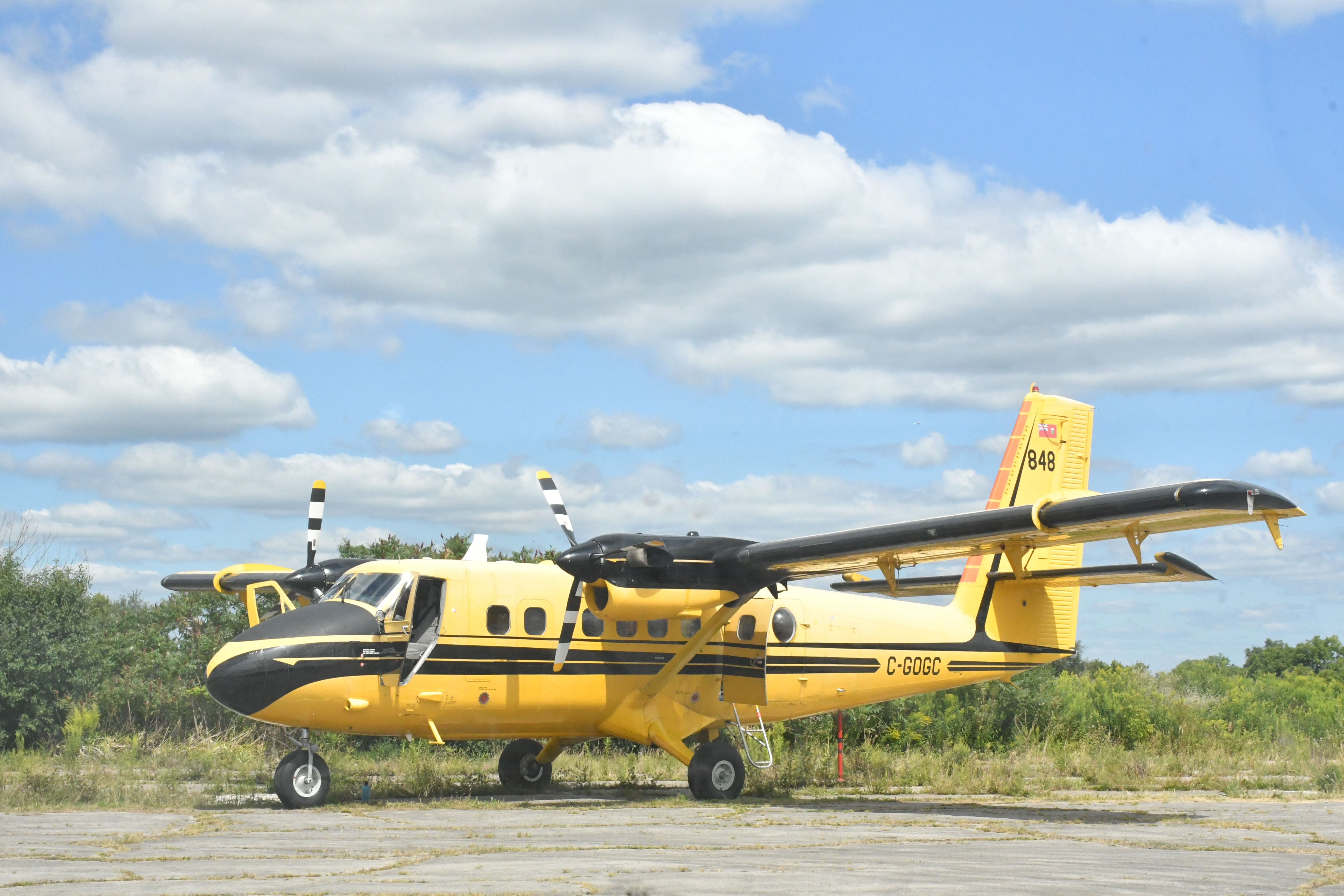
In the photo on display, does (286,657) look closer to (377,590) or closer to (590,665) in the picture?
(377,590)

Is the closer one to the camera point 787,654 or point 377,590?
point 377,590

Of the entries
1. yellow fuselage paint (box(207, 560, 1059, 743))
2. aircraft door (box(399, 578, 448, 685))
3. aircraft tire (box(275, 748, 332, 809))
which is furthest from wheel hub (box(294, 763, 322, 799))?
aircraft door (box(399, 578, 448, 685))

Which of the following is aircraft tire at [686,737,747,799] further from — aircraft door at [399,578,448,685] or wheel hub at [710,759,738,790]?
aircraft door at [399,578,448,685]

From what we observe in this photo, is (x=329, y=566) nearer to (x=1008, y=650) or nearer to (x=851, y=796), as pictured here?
(x=851, y=796)

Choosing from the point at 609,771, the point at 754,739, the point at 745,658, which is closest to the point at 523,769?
the point at 609,771

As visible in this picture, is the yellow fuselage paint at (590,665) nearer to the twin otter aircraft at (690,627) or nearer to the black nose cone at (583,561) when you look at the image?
the twin otter aircraft at (690,627)

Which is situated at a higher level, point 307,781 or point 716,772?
point 307,781

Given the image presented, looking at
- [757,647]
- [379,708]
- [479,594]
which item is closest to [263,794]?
[379,708]

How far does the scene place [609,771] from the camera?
21922 mm

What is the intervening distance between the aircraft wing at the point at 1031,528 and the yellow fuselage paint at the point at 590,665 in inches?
71.5

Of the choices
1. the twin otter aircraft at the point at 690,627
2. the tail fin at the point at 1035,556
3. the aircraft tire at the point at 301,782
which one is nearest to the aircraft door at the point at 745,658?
the twin otter aircraft at the point at 690,627

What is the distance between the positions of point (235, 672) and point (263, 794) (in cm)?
371

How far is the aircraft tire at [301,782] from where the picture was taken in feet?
49.4

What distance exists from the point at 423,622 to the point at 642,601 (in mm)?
2840
